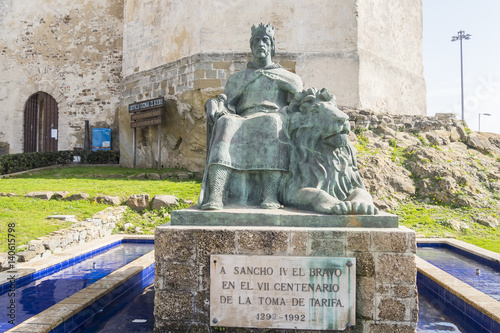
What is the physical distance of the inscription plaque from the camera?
2787 mm

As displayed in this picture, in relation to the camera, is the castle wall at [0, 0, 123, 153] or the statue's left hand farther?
the castle wall at [0, 0, 123, 153]

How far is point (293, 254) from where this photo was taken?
2.86 m

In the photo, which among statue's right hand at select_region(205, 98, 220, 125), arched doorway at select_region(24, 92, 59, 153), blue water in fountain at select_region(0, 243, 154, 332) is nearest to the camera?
blue water in fountain at select_region(0, 243, 154, 332)

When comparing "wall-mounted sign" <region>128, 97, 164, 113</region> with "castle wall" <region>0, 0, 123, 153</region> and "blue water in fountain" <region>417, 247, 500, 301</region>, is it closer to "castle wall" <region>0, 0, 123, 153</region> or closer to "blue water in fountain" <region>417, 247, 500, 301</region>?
"castle wall" <region>0, 0, 123, 153</region>

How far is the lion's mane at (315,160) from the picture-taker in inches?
130

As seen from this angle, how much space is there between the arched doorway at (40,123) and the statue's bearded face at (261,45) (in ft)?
53.8

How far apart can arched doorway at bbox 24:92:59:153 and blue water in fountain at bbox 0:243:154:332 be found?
1415 cm

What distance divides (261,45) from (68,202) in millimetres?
5613

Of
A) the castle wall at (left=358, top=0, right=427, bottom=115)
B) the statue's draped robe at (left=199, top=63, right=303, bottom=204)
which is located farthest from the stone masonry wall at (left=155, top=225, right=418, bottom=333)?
the castle wall at (left=358, top=0, right=427, bottom=115)

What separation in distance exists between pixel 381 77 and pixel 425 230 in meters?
6.49

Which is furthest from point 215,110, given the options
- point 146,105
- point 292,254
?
point 146,105

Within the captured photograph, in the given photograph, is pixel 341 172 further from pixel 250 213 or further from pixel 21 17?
pixel 21 17

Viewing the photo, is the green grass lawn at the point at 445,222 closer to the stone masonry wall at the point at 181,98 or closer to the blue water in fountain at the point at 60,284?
the blue water in fountain at the point at 60,284

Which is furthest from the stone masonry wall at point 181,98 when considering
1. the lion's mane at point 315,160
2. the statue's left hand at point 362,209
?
the statue's left hand at point 362,209
